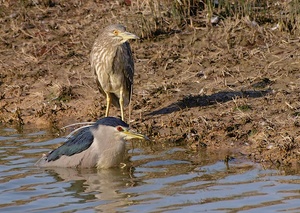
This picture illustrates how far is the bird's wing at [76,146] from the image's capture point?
361 inches

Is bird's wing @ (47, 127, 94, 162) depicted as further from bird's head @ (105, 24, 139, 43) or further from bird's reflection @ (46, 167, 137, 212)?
bird's head @ (105, 24, 139, 43)

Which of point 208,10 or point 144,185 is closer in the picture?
point 144,185

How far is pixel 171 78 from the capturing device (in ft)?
39.4

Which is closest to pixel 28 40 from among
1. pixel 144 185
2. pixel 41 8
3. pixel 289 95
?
pixel 41 8

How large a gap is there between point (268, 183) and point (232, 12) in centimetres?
573

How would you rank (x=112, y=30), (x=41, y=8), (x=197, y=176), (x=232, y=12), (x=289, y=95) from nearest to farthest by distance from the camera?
(x=197, y=176) → (x=289, y=95) → (x=112, y=30) → (x=232, y=12) → (x=41, y=8)

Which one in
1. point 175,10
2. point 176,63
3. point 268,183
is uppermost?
point 175,10

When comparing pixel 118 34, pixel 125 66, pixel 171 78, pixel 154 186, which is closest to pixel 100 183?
pixel 154 186

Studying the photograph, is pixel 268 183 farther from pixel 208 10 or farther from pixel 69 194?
pixel 208 10

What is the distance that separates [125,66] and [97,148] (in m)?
2.33

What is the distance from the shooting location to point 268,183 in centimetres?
791

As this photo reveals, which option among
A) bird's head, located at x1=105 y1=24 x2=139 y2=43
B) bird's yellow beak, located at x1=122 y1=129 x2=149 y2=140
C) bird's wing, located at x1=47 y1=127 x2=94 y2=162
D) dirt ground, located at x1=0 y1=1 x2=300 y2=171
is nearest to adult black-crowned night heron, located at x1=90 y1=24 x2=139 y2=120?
bird's head, located at x1=105 y1=24 x2=139 y2=43

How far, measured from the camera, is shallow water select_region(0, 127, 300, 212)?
735 centimetres

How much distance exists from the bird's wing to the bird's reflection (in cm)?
17
